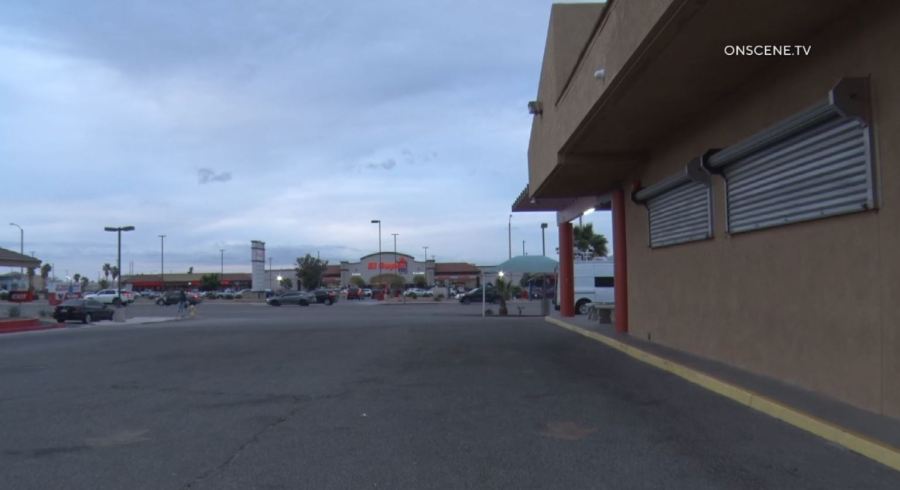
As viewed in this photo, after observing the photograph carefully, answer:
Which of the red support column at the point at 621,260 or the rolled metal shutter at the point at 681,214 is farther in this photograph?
the red support column at the point at 621,260

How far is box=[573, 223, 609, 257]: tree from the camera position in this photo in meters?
63.2

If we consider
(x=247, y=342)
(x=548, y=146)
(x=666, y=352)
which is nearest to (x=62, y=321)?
(x=247, y=342)

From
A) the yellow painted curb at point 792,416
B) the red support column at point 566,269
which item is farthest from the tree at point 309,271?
the yellow painted curb at point 792,416

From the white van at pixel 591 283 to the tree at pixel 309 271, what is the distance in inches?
2904

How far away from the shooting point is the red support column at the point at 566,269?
2978 cm

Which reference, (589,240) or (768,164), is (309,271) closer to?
(589,240)

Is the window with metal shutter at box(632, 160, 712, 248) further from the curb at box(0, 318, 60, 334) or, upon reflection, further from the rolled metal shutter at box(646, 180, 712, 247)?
the curb at box(0, 318, 60, 334)

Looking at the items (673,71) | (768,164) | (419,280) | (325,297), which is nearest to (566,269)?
(768,164)

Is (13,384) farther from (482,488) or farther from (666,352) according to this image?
(666,352)

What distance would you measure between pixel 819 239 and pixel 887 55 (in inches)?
94.6

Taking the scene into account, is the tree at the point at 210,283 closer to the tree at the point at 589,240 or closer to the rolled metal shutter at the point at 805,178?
the tree at the point at 589,240

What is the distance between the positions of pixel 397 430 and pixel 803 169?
6.06 meters

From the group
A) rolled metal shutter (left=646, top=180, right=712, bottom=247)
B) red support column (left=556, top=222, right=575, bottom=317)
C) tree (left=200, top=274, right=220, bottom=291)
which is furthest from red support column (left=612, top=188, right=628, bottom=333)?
tree (left=200, top=274, right=220, bottom=291)

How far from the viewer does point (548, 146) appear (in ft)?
60.2
